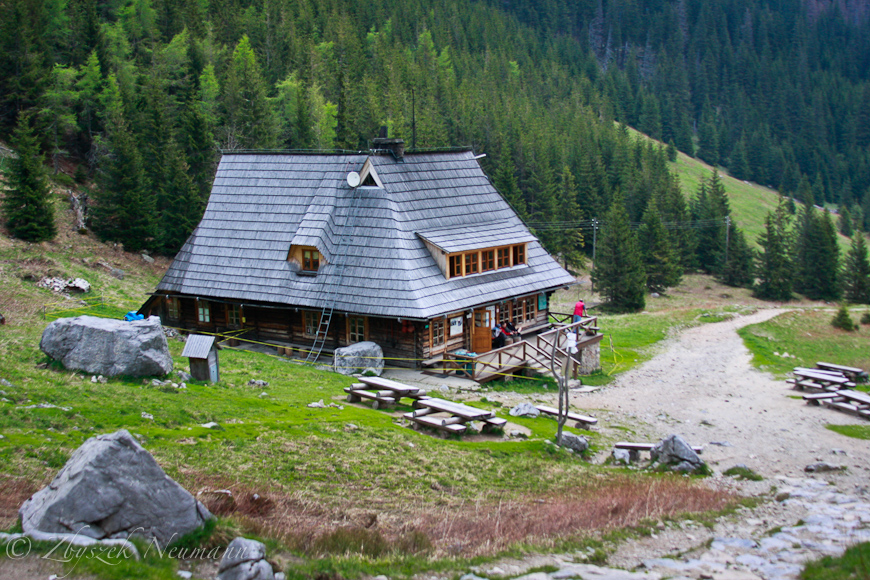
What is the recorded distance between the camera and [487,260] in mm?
31625

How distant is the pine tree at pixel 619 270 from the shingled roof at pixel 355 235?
27.9 metres

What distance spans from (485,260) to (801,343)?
23.1 meters

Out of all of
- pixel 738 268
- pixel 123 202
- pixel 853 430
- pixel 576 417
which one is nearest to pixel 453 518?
pixel 576 417

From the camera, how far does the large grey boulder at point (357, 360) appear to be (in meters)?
27.5

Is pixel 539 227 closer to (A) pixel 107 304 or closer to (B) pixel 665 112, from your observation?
(A) pixel 107 304

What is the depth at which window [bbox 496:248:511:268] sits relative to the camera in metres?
32.3

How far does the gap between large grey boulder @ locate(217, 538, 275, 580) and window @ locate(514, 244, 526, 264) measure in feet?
79.8

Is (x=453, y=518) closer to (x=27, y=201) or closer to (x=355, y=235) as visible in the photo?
(x=355, y=235)

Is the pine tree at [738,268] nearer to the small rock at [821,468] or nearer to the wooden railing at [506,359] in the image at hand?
the wooden railing at [506,359]

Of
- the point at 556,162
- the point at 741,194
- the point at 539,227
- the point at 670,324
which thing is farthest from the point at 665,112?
the point at 670,324

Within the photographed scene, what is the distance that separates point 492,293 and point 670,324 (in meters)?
20.9

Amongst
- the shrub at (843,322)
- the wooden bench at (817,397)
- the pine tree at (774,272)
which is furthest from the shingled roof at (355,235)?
the pine tree at (774,272)

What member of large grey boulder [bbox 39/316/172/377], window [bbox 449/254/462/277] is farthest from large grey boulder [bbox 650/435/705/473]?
large grey boulder [bbox 39/316/172/377]

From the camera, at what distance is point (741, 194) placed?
13375cm
